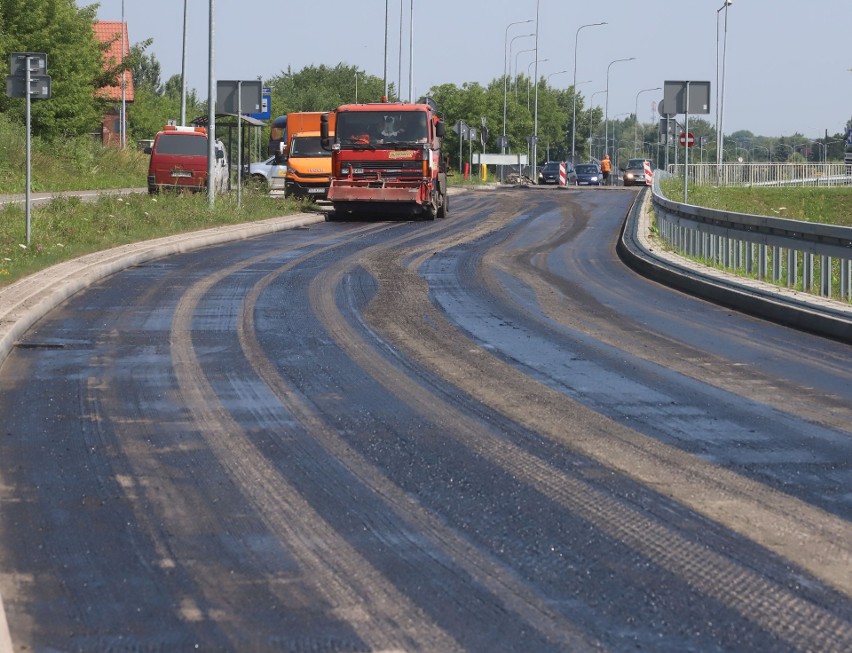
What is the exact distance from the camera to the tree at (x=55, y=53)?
5275cm

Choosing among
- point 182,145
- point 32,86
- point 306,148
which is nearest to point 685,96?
point 32,86

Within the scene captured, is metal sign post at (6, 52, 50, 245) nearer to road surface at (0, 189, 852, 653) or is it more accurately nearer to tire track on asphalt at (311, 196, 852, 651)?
road surface at (0, 189, 852, 653)

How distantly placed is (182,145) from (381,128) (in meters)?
10.4

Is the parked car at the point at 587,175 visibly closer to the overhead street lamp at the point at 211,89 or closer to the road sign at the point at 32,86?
the overhead street lamp at the point at 211,89

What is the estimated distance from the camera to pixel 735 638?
4.68 meters

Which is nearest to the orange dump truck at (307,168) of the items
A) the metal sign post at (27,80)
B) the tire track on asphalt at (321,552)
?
the metal sign post at (27,80)

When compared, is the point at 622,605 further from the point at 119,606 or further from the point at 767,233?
the point at 767,233

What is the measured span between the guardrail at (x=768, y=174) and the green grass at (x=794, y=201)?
109 inches

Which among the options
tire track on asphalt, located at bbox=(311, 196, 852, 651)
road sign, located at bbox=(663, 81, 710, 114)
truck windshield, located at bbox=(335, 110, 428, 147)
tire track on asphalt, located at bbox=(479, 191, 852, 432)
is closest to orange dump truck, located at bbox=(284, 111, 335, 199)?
truck windshield, located at bbox=(335, 110, 428, 147)

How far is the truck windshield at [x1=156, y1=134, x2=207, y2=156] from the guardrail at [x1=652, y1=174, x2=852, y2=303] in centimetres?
2012

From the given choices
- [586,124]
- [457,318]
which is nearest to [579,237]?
[457,318]

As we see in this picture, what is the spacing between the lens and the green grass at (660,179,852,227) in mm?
52500

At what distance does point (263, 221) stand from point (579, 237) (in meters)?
7.00

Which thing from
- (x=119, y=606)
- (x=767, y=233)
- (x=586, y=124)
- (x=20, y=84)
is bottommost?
(x=119, y=606)
